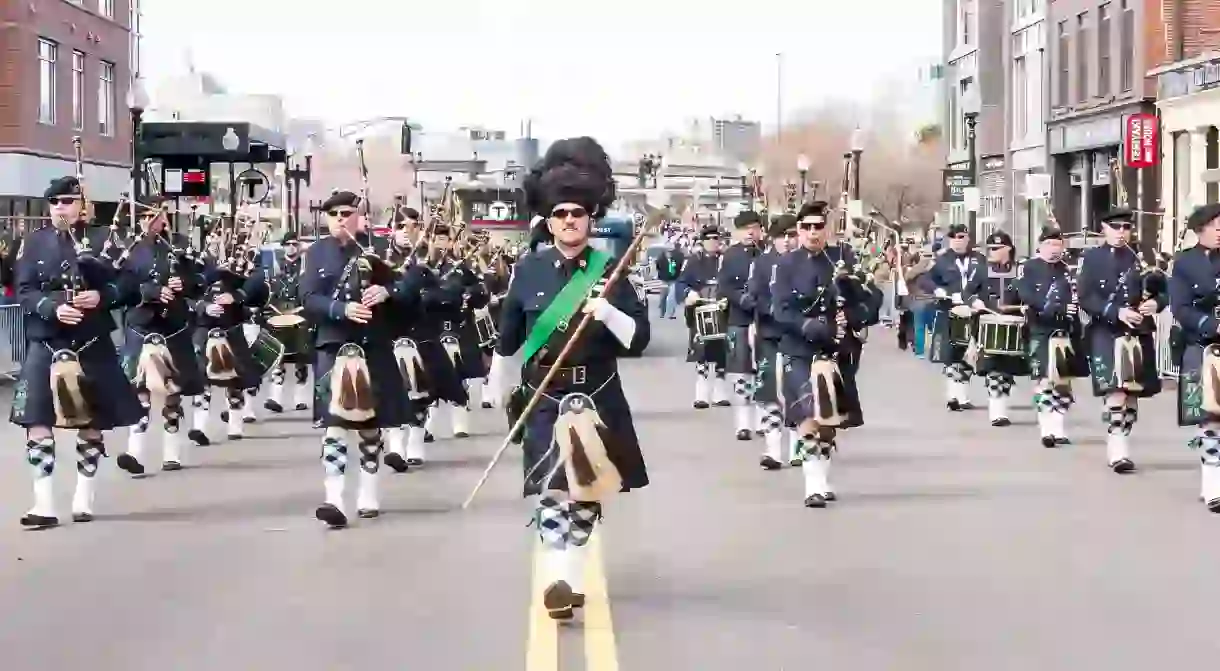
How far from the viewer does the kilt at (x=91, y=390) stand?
38.4 feet

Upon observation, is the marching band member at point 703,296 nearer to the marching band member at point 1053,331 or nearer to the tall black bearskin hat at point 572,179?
the marching band member at point 1053,331

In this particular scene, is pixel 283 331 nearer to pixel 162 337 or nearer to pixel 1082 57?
pixel 162 337

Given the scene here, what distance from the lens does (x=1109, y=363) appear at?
14484 mm

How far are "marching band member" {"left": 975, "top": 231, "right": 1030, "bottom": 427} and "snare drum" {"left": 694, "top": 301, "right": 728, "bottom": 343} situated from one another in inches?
104

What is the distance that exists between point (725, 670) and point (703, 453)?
8665mm

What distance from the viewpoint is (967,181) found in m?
44.6

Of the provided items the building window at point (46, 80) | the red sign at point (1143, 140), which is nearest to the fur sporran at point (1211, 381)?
the red sign at point (1143, 140)

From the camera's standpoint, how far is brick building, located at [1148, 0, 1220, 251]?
38.3 metres

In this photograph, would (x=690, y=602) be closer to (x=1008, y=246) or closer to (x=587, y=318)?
(x=587, y=318)

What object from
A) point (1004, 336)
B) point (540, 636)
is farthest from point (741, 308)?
point (540, 636)

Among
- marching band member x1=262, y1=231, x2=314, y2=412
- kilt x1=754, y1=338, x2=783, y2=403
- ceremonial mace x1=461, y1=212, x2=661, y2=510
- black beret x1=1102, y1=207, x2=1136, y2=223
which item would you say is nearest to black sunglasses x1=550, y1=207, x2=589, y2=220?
ceremonial mace x1=461, y1=212, x2=661, y2=510

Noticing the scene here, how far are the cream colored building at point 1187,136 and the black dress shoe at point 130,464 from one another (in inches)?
1044

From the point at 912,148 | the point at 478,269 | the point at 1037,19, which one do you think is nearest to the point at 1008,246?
the point at 478,269

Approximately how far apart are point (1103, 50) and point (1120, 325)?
32.6m
